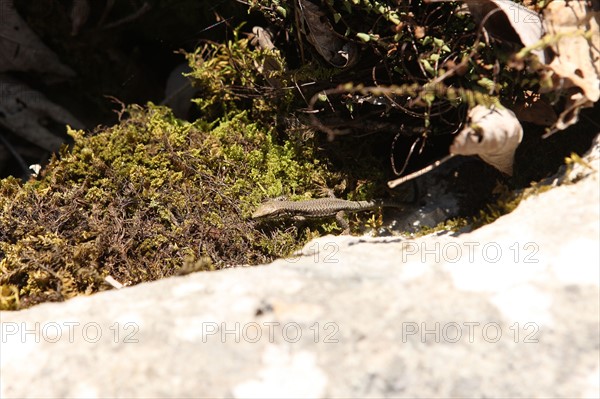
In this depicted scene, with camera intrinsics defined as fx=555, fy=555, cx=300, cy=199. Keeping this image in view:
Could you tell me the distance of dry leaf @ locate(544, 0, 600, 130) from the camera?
268cm

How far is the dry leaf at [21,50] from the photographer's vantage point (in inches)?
172

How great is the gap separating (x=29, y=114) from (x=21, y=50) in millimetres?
509

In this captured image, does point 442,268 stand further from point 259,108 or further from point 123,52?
point 123,52

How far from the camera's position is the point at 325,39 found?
3506mm

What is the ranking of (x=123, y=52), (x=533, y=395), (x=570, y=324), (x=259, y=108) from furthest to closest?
(x=123, y=52), (x=259, y=108), (x=570, y=324), (x=533, y=395)

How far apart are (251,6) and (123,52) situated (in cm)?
166

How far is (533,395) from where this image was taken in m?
2.01

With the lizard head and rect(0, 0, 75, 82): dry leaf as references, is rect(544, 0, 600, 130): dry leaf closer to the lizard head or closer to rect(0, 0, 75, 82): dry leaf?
the lizard head

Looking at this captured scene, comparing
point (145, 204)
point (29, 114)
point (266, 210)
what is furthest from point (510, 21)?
point (29, 114)

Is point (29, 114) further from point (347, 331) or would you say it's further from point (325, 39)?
point (347, 331)

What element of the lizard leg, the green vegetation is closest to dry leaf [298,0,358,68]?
the green vegetation

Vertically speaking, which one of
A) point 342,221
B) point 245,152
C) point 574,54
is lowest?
point 342,221

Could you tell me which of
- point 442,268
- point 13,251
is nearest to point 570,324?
point 442,268

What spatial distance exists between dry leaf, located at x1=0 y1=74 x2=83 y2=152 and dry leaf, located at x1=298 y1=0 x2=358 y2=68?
2210 millimetres
